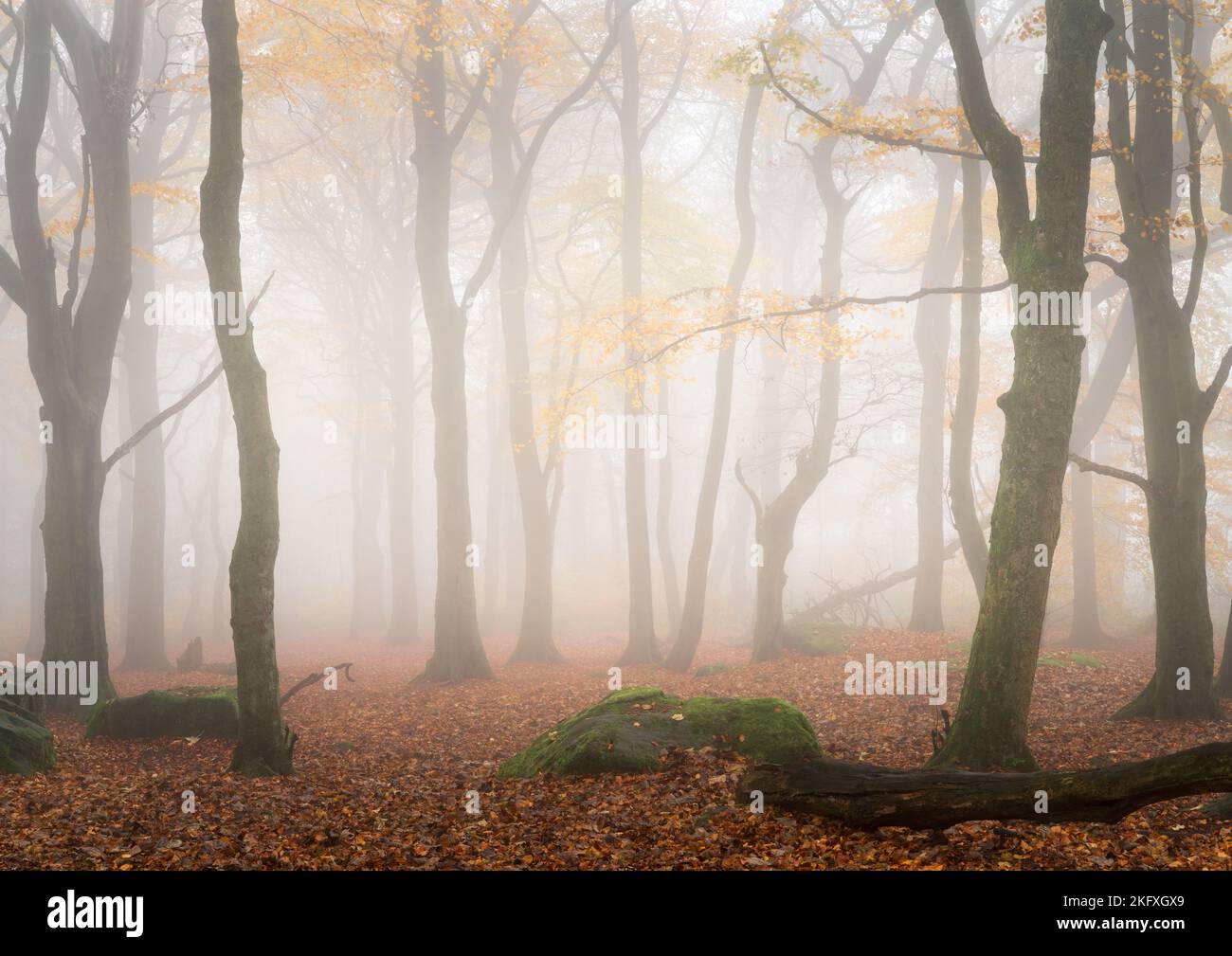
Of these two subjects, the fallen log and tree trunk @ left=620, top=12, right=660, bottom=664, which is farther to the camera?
tree trunk @ left=620, top=12, right=660, bottom=664

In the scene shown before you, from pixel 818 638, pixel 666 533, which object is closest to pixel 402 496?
pixel 666 533

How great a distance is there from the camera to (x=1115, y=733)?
8.73 meters

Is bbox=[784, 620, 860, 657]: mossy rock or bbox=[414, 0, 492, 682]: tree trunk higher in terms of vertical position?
bbox=[414, 0, 492, 682]: tree trunk

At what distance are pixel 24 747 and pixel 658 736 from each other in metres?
5.83

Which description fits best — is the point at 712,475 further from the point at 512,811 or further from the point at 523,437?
the point at 512,811

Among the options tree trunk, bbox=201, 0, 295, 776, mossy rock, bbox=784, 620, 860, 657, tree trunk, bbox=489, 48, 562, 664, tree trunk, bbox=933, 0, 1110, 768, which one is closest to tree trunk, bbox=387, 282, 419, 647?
tree trunk, bbox=489, 48, 562, 664

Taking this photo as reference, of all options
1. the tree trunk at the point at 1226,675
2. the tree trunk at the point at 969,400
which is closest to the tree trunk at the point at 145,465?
the tree trunk at the point at 969,400

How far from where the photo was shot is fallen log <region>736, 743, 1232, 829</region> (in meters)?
4.93

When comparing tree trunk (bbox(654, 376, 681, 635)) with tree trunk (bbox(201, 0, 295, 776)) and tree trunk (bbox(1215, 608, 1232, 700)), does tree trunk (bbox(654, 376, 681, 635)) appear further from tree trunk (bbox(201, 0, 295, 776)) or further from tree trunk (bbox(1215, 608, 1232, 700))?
tree trunk (bbox(1215, 608, 1232, 700))

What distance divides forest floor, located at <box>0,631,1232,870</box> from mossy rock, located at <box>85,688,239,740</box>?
197 mm

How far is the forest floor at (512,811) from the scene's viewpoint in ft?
17.8

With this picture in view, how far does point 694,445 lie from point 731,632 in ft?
66.5

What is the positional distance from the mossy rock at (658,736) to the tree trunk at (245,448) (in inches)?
91.0
